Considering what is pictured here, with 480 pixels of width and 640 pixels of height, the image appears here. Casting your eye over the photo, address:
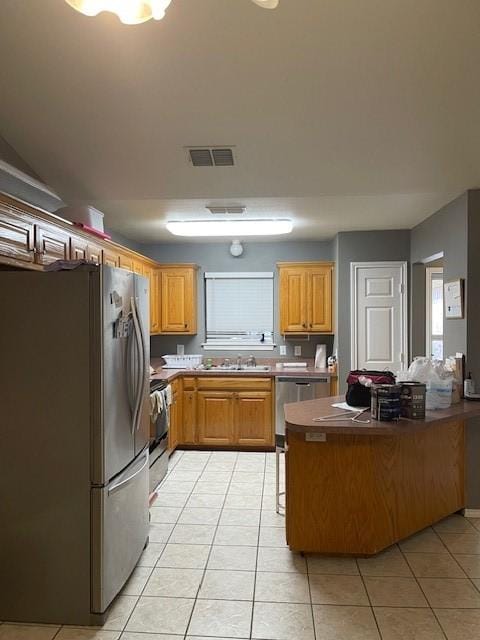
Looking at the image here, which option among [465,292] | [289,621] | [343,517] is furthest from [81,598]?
[465,292]

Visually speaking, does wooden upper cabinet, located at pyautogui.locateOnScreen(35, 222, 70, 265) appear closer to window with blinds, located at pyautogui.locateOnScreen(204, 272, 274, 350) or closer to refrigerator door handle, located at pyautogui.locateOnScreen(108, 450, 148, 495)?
refrigerator door handle, located at pyautogui.locateOnScreen(108, 450, 148, 495)

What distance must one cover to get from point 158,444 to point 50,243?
2.10m

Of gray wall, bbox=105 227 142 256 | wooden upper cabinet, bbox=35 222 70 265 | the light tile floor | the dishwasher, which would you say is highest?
gray wall, bbox=105 227 142 256

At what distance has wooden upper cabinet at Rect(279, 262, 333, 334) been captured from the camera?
18.4ft

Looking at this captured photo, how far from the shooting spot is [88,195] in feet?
11.6

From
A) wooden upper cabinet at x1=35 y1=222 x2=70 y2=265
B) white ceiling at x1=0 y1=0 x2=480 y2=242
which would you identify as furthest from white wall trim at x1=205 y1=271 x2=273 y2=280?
wooden upper cabinet at x1=35 y1=222 x2=70 y2=265

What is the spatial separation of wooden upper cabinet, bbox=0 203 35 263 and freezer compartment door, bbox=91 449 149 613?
1.29m

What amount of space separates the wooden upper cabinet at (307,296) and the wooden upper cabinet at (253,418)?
963mm

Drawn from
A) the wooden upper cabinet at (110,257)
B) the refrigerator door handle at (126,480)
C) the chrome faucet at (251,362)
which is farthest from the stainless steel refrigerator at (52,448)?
the chrome faucet at (251,362)

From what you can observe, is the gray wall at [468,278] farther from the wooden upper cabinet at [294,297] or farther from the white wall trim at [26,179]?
the white wall trim at [26,179]

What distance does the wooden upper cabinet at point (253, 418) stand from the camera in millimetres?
5301

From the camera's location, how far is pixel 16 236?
2479 mm

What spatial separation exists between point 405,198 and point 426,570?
269cm

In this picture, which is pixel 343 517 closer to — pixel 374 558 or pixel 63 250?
pixel 374 558
